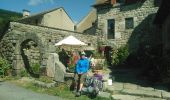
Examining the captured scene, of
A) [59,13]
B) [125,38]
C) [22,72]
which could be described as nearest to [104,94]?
[22,72]

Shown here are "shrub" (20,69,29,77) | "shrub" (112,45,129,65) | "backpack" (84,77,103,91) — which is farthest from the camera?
"shrub" (112,45,129,65)

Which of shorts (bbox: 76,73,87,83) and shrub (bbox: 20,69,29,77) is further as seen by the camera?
shrub (bbox: 20,69,29,77)

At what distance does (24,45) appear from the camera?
1598 cm

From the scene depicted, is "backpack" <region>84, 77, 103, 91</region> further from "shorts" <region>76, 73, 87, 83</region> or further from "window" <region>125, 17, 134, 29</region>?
"window" <region>125, 17, 134, 29</region>

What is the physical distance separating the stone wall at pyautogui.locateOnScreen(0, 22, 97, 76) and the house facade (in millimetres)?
12643

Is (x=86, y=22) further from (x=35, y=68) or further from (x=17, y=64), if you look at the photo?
(x=17, y=64)

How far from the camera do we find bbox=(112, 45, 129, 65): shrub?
2272cm

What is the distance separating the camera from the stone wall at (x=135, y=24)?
2239 centimetres

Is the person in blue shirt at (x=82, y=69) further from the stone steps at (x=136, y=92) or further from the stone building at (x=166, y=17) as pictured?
the stone building at (x=166, y=17)

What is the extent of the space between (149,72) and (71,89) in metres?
5.21

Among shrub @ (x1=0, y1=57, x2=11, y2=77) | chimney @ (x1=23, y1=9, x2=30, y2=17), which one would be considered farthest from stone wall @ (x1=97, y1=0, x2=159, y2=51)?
chimney @ (x1=23, y1=9, x2=30, y2=17)

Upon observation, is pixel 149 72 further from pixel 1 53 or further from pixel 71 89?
pixel 1 53

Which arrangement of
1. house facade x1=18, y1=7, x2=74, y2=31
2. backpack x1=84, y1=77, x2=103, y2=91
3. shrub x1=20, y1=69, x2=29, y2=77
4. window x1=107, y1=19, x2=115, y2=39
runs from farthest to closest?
house facade x1=18, y1=7, x2=74, y2=31 → window x1=107, y1=19, x2=115, y2=39 → shrub x1=20, y1=69, x2=29, y2=77 → backpack x1=84, y1=77, x2=103, y2=91

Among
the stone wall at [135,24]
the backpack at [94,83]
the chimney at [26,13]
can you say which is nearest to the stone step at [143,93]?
the backpack at [94,83]
